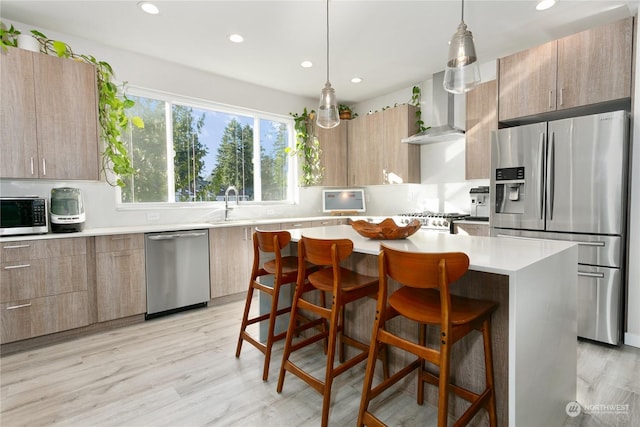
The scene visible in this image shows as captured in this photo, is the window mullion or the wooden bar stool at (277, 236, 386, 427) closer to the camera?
the wooden bar stool at (277, 236, 386, 427)

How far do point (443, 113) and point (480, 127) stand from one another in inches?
27.4

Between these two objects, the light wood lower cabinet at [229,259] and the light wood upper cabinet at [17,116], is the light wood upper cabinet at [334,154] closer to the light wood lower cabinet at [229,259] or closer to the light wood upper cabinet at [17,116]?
the light wood lower cabinet at [229,259]

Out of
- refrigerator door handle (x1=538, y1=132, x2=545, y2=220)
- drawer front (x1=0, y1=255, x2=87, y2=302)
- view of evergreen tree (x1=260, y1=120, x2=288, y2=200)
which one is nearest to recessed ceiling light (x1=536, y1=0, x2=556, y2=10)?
refrigerator door handle (x1=538, y1=132, x2=545, y2=220)

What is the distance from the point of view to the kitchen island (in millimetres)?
1299

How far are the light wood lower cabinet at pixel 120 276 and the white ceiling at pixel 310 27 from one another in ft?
6.57

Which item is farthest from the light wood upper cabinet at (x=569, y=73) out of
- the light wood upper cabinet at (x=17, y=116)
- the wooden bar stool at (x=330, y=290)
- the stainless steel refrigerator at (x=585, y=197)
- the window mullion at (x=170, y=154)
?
the light wood upper cabinet at (x=17, y=116)

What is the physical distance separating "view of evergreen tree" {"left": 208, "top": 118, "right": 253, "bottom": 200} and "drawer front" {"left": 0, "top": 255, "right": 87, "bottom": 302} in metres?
1.85

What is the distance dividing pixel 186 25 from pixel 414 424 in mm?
3616

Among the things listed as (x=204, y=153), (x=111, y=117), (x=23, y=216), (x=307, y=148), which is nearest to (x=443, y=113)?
(x=307, y=148)

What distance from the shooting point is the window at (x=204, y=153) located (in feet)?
→ 12.5

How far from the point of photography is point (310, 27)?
10.1ft

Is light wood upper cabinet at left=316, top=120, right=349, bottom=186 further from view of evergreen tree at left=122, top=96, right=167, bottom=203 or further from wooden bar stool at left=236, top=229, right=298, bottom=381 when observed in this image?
wooden bar stool at left=236, top=229, right=298, bottom=381

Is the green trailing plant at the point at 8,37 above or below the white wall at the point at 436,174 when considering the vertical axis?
above

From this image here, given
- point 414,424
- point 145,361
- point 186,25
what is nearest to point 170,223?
point 145,361
